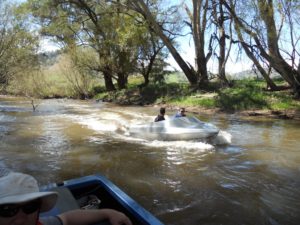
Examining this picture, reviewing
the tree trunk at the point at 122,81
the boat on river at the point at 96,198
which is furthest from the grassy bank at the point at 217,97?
the boat on river at the point at 96,198

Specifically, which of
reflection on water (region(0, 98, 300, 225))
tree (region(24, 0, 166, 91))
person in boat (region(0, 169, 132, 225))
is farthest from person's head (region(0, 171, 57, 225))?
tree (region(24, 0, 166, 91))

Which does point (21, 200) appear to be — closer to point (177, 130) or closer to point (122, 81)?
point (177, 130)

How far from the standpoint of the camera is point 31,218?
211 centimetres

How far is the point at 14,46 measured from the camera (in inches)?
1166

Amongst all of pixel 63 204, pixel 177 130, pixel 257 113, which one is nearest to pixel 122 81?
pixel 257 113

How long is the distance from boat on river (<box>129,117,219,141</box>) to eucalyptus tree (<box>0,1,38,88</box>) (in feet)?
65.7

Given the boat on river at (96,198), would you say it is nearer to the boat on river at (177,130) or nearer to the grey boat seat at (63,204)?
the grey boat seat at (63,204)

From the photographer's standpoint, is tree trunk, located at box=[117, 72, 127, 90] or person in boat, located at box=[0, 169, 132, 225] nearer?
person in boat, located at box=[0, 169, 132, 225]

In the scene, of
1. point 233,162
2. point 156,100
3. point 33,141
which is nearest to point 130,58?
point 156,100

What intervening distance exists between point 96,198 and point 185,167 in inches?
177

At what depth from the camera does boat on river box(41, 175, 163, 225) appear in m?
3.44

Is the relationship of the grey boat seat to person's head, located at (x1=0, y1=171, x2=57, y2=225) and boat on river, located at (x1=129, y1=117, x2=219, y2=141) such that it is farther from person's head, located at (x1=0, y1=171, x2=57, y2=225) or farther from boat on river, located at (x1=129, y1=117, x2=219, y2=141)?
boat on river, located at (x1=129, y1=117, x2=219, y2=141)

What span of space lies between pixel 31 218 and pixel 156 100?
24.1 metres

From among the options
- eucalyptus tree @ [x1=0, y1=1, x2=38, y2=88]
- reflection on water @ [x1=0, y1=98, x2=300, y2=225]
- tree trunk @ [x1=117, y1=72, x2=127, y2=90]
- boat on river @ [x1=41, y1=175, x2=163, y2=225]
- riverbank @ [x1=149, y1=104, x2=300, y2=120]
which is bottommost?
reflection on water @ [x1=0, y1=98, x2=300, y2=225]
